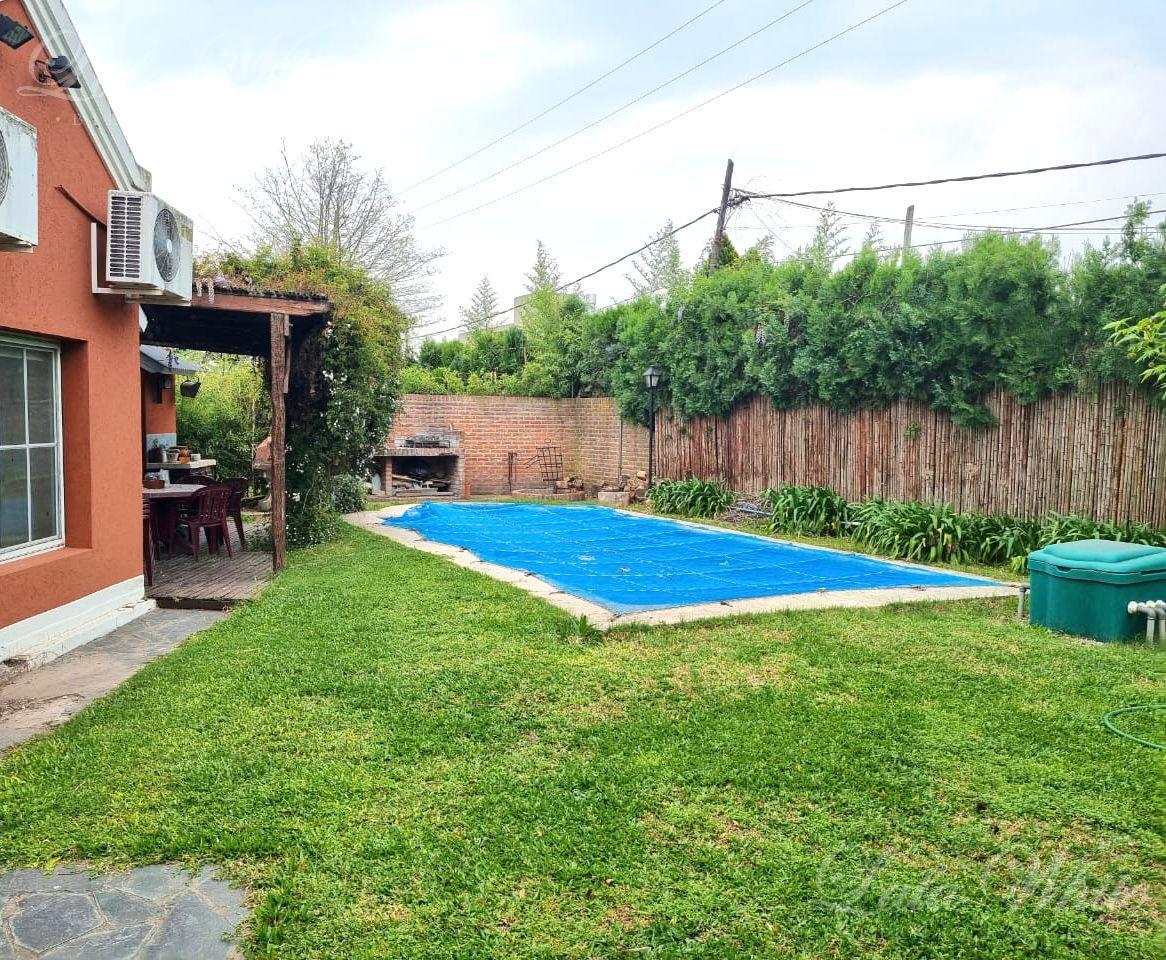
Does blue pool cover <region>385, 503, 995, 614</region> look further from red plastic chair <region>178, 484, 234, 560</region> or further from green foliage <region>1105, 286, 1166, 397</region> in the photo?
red plastic chair <region>178, 484, 234, 560</region>

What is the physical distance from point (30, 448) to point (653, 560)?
5211 millimetres

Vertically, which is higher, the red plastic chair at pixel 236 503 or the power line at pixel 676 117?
the power line at pixel 676 117

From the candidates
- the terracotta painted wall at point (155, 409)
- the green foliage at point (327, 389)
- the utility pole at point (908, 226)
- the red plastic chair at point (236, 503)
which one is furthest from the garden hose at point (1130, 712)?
the utility pole at point (908, 226)

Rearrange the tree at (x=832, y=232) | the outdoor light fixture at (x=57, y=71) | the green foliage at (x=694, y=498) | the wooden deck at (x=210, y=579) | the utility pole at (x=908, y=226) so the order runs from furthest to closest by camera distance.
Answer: the tree at (x=832, y=232) < the utility pole at (x=908, y=226) < the green foliage at (x=694, y=498) < the wooden deck at (x=210, y=579) < the outdoor light fixture at (x=57, y=71)

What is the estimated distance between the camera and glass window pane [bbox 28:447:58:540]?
4926mm

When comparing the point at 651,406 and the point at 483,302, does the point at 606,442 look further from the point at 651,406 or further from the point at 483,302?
the point at 483,302

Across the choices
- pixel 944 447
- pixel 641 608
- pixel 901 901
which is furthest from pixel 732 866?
pixel 944 447

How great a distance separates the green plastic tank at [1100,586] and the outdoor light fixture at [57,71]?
669 cm

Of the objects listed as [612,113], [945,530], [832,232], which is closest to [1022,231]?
[945,530]

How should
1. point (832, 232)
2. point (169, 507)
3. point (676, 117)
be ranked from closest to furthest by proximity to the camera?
point (169, 507), point (676, 117), point (832, 232)

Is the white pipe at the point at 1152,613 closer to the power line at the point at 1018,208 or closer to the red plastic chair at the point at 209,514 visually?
the red plastic chair at the point at 209,514

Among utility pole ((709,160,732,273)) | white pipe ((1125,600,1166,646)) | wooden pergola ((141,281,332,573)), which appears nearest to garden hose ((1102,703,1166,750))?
white pipe ((1125,600,1166,646))

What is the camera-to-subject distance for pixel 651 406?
13727mm

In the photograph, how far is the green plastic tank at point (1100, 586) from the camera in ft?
16.8
